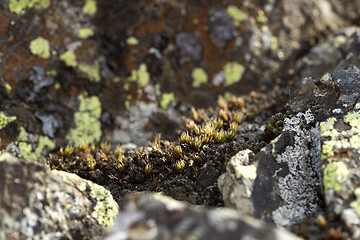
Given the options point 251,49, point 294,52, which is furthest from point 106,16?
point 294,52

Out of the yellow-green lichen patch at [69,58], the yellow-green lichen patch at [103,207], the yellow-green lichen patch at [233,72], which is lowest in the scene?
the yellow-green lichen patch at [103,207]

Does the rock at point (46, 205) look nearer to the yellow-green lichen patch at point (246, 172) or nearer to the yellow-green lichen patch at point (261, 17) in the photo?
the yellow-green lichen patch at point (246, 172)

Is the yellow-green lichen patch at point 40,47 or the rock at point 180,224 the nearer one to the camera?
the rock at point 180,224

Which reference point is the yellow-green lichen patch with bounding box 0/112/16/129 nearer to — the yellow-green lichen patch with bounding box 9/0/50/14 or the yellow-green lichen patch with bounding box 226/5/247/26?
the yellow-green lichen patch with bounding box 9/0/50/14

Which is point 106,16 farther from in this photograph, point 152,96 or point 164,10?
point 152,96

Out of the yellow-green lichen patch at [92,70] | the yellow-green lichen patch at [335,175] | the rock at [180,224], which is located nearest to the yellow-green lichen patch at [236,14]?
the yellow-green lichen patch at [92,70]

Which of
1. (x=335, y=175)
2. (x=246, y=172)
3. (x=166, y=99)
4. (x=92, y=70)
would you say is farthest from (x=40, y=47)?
(x=335, y=175)
